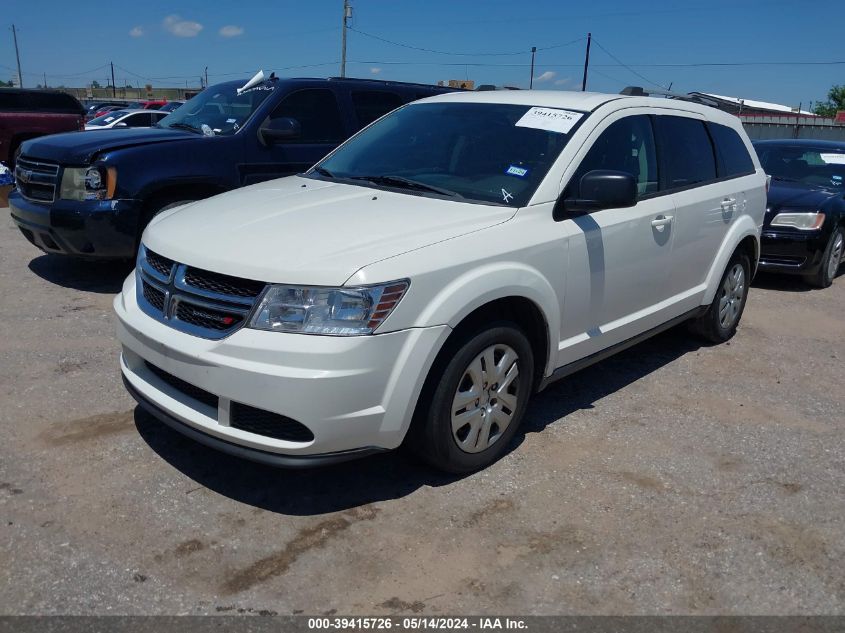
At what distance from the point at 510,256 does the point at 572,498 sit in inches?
45.9

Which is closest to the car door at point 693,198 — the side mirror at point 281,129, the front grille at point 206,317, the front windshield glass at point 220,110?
the front grille at point 206,317

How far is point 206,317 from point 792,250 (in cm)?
682

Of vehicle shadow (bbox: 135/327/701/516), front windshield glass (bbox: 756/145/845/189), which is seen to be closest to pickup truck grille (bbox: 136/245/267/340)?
vehicle shadow (bbox: 135/327/701/516)

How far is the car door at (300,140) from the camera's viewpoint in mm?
6788

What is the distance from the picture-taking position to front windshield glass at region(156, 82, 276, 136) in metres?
6.84

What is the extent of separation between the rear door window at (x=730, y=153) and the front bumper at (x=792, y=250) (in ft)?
7.89

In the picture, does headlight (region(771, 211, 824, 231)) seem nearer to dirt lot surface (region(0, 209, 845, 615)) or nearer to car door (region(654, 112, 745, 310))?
car door (region(654, 112, 745, 310))

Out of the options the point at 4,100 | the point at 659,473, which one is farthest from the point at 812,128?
the point at 659,473

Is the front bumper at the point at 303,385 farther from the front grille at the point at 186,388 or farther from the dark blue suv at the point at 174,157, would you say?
the dark blue suv at the point at 174,157

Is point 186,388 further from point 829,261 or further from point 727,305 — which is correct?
point 829,261

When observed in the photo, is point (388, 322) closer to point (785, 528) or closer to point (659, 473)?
point (659, 473)

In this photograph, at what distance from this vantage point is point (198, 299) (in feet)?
10.5

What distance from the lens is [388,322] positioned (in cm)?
299

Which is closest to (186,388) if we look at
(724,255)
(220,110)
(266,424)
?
(266,424)
